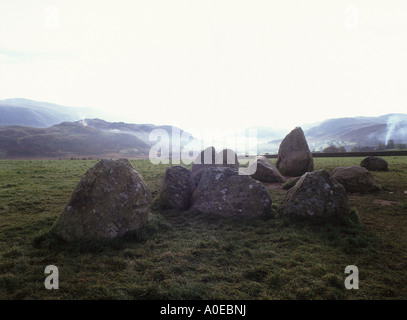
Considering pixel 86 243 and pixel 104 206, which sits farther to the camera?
pixel 104 206

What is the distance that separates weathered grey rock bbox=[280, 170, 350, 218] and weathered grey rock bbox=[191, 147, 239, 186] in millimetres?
5682

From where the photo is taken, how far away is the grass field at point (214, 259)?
13.4 ft

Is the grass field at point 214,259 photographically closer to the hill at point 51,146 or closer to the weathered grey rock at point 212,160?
the weathered grey rock at point 212,160

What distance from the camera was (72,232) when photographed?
18.9 feet

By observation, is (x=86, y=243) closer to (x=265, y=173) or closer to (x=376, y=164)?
(x=265, y=173)

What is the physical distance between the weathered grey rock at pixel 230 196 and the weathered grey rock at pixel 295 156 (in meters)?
10.8

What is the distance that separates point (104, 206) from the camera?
6031 millimetres

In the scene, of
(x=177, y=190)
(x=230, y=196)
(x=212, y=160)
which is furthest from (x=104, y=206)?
(x=212, y=160)

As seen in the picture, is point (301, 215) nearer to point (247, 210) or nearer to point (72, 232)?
point (247, 210)

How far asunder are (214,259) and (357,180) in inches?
401

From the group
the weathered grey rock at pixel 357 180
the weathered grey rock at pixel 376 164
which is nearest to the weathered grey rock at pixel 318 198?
the weathered grey rock at pixel 357 180

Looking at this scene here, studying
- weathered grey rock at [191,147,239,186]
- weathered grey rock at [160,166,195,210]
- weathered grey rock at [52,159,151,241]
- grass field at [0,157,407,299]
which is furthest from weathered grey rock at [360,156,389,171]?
weathered grey rock at [52,159,151,241]

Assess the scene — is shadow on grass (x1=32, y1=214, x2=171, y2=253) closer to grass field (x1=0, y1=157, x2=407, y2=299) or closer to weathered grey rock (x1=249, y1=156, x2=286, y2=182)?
grass field (x1=0, y1=157, x2=407, y2=299)
